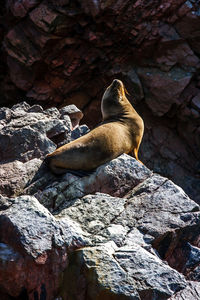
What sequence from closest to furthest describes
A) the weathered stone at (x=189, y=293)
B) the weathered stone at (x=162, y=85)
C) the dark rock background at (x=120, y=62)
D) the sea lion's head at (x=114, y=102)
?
the weathered stone at (x=189, y=293)
the sea lion's head at (x=114, y=102)
the dark rock background at (x=120, y=62)
the weathered stone at (x=162, y=85)

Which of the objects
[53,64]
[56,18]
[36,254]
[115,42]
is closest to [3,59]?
[53,64]

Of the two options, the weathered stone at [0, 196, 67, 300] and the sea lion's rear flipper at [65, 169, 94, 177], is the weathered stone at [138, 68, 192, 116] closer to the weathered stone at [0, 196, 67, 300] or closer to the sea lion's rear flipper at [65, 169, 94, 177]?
the sea lion's rear flipper at [65, 169, 94, 177]

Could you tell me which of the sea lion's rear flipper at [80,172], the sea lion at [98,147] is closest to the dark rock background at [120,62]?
the sea lion at [98,147]

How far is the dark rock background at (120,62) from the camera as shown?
14195 millimetres

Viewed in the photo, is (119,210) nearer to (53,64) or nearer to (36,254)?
(36,254)

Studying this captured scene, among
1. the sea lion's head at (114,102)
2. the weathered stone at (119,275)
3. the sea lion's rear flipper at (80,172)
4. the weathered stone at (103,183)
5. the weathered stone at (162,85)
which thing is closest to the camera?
the weathered stone at (119,275)

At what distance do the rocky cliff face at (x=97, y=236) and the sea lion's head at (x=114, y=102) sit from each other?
2.36m

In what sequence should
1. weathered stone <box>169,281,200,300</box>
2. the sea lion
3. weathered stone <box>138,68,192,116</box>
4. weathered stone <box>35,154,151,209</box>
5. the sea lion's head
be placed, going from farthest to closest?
weathered stone <box>138,68,192,116</box> < the sea lion's head < the sea lion < weathered stone <box>35,154,151,209</box> < weathered stone <box>169,281,200,300</box>

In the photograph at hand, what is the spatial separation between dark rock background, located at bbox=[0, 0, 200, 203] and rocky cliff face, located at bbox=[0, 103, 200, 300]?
29.0ft

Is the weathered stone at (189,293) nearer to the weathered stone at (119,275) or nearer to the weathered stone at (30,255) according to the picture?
the weathered stone at (119,275)

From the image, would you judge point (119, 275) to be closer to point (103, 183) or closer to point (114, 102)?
point (103, 183)

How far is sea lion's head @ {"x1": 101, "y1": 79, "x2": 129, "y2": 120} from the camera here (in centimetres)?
852

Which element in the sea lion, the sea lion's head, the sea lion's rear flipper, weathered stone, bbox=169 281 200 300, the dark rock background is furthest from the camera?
the dark rock background

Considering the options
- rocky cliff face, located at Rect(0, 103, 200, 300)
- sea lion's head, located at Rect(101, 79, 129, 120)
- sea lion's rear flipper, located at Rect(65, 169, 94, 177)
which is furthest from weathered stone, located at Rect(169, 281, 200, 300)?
sea lion's head, located at Rect(101, 79, 129, 120)
